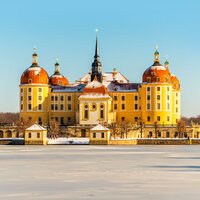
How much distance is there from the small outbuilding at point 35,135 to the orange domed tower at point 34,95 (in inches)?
1024

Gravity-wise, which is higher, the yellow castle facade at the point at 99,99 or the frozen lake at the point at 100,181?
the yellow castle facade at the point at 99,99

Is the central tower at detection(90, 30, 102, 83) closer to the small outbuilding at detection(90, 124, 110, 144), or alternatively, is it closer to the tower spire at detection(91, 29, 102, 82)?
the tower spire at detection(91, 29, 102, 82)

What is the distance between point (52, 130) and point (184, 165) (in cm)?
5854

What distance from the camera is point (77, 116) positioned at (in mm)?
106188

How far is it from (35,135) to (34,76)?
91.9 ft

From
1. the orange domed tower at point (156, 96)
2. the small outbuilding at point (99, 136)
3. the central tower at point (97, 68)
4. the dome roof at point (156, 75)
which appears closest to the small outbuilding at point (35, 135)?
the small outbuilding at point (99, 136)

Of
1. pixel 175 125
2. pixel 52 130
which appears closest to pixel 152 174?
pixel 52 130

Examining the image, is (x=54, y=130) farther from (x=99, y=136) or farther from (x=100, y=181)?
(x=100, y=181)

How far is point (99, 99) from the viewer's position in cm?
10425

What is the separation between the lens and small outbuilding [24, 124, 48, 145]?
80.9 meters

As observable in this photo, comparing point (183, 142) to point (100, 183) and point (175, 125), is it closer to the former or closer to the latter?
point (175, 125)

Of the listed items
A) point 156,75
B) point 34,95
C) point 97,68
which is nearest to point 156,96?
point 156,75

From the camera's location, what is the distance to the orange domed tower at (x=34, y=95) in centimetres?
10800

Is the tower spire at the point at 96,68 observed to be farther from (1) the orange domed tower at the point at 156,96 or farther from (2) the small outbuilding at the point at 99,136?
(2) the small outbuilding at the point at 99,136
